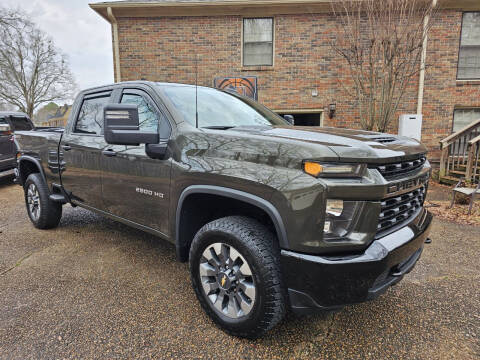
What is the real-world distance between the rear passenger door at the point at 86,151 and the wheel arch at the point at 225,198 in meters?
1.23

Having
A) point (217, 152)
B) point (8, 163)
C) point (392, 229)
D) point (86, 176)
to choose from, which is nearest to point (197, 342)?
point (217, 152)

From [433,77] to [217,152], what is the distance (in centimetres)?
1009

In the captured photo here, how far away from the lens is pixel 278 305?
6.14 feet

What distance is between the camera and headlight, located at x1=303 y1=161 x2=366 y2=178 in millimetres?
1699

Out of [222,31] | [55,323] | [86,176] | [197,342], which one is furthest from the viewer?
[222,31]

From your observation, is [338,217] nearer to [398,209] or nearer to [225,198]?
[398,209]

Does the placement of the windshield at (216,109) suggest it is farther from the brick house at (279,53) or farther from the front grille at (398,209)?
the brick house at (279,53)

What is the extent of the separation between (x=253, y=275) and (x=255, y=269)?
0.17ft

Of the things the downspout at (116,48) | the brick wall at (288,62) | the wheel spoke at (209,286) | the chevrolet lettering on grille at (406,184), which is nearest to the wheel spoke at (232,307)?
the wheel spoke at (209,286)

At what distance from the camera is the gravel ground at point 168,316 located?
203 centimetres

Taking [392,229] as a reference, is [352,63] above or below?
above

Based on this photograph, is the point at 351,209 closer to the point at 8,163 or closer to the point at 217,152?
the point at 217,152

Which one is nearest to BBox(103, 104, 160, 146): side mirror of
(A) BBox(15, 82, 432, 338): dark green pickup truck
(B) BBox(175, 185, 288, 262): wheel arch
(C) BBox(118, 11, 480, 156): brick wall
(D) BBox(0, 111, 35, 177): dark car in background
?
(A) BBox(15, 82, 432, 338): dark green pickup truck

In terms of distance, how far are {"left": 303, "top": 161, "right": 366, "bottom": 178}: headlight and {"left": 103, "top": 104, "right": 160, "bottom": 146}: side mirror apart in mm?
1218
